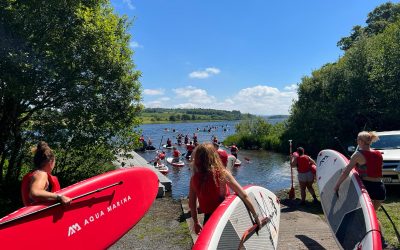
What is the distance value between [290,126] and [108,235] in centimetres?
2921

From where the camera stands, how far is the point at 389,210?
8.41m

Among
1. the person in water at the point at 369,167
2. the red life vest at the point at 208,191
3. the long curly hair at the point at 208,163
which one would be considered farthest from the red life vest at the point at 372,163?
the long curly hair at the point at 208,163

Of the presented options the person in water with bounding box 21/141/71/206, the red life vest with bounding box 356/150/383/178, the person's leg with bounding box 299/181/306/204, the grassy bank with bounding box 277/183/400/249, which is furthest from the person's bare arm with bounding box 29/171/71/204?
the person's leg with bounding box 299/181/306/204

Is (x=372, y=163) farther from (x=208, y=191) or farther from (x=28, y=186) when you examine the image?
(x=28, y=186)

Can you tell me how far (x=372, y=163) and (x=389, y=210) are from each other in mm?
3311

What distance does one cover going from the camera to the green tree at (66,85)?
884 centimetres

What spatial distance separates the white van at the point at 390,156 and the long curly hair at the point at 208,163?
6.86 metres

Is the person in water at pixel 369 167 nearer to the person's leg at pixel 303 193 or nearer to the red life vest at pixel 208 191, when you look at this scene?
the red life vest at pixel 208 191

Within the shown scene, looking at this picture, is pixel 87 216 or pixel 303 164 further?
pixel 303 164

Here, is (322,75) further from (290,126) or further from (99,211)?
(99,211)

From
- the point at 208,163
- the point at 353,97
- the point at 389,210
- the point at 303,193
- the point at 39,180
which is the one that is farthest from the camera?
the point at 353,97

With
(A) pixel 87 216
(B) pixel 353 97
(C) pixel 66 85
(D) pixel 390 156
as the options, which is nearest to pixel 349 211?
(A) pixel 87 216

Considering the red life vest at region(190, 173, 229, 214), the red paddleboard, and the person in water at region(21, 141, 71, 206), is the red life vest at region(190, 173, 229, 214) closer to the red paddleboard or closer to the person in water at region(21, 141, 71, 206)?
the person in water at region(21, 141, 71, 206)

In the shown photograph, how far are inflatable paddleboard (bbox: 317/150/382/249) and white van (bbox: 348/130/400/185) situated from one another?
2673mm
